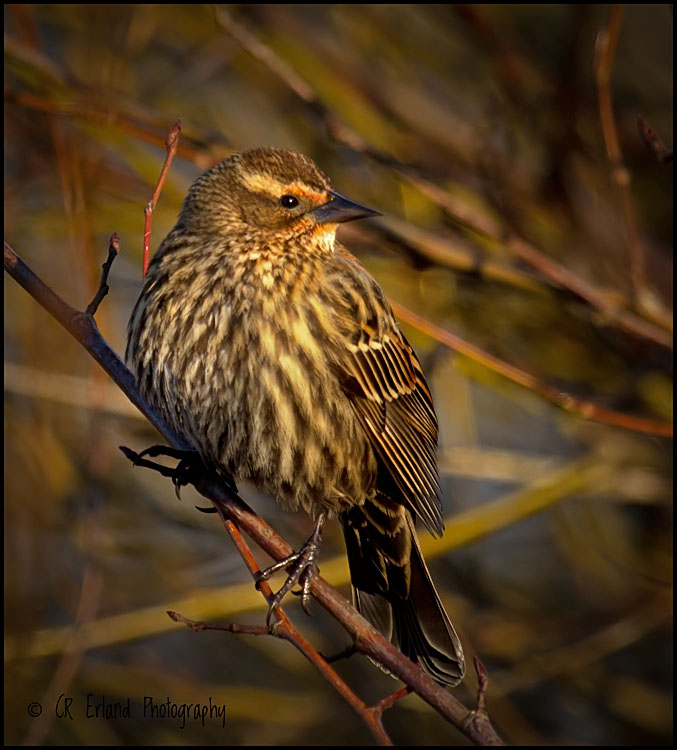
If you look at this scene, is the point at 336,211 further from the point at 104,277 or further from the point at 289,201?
the point at 104,277

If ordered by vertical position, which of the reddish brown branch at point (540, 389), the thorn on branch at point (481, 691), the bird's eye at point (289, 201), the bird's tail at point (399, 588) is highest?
the bird's eye at point (289, 201)

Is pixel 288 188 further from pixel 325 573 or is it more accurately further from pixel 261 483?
pixel 325 573

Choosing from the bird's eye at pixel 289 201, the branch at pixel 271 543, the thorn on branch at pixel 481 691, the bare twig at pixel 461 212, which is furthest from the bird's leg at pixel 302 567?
the bare twig at pixel 461 212

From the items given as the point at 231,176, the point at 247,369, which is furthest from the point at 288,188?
the point at 247,369

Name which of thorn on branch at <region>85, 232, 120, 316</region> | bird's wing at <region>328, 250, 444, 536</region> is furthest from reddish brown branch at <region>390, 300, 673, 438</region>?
thorn on branch at <region>85, 232, 120, 316</region>

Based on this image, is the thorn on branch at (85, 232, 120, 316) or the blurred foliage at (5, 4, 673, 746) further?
the blurred foliage at (5, 4, 673, 746)

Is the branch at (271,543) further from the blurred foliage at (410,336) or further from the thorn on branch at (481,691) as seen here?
the blurred foliage at (410,336)

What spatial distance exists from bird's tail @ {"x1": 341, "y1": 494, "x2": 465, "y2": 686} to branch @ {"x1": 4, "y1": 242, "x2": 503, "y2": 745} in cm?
57

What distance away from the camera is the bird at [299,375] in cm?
350

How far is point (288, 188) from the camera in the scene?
3.78 meters

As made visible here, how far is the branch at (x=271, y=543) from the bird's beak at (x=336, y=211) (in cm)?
81

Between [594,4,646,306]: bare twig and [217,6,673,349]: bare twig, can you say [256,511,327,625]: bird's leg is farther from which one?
[594,4,646,306]: bare twig

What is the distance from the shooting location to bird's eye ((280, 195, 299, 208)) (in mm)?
3783

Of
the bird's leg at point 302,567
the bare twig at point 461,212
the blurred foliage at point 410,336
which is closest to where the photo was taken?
the bird's leg at point 302,567
